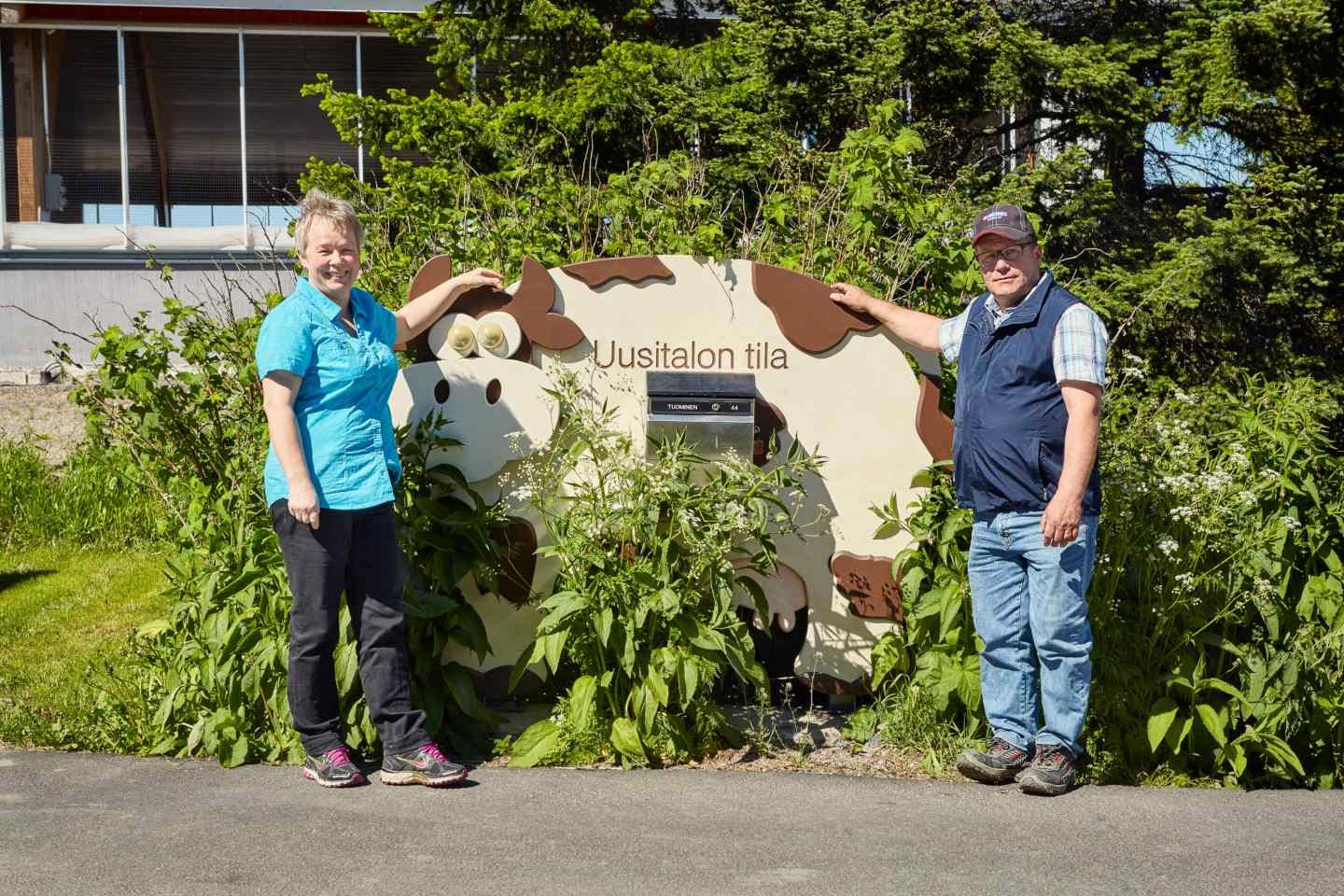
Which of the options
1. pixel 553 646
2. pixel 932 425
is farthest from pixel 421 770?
pixel 932 425

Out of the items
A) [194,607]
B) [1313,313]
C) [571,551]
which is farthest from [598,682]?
[1313,313]

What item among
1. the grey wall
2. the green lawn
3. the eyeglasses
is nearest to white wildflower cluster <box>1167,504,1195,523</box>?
the eyeglasses

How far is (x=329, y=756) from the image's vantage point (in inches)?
163

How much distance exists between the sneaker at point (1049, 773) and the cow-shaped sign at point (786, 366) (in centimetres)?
88

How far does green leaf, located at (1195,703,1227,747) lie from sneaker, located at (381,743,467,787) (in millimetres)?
2416

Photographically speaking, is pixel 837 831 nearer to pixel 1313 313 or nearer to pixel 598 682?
pixel 598 682

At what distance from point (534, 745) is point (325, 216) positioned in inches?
73.7

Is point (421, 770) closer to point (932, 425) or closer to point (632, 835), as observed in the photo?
point (632, 835)

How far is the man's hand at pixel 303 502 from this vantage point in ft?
12.7

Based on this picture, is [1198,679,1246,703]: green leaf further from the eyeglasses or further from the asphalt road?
the eyeglasses

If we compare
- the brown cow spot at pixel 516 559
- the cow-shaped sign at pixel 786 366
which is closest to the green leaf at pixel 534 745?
the cow-shaped sign at pixel 786 366

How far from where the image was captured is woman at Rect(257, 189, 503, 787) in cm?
395

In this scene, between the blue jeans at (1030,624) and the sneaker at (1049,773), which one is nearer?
the blue jeans at (1030,624)

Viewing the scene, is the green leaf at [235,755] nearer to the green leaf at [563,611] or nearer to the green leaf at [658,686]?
the green leaf at [563,611]
